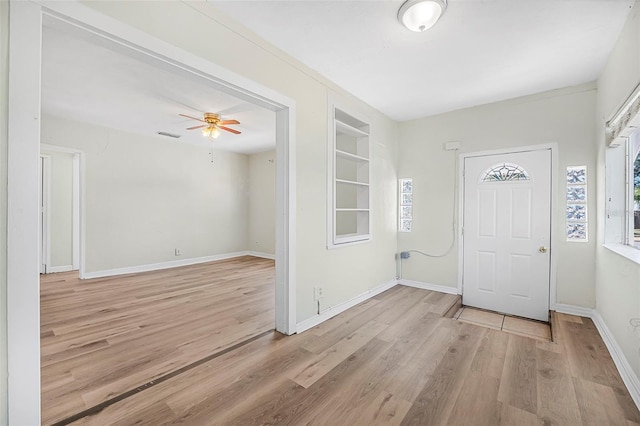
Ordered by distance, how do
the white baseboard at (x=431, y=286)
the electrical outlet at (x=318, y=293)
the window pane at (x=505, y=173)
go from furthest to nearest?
the white baseboard at (x=431, y=286), the window pane at (x=505, y=173), the electrical outlet at (x=318, y=293)

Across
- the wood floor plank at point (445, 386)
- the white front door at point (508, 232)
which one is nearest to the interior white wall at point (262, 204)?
the white front door at point (508, 232)

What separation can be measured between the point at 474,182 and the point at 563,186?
3.09 feet

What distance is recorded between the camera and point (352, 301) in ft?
11.5

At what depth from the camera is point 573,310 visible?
3.23 m

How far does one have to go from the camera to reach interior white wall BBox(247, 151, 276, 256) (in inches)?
274

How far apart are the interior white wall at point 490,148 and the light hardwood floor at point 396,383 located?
2.82ft

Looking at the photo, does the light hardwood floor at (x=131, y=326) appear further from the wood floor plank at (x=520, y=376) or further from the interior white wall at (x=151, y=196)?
the wood floor plank at (x=520, y=376)

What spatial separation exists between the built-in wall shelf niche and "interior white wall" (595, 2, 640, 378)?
7.77ft

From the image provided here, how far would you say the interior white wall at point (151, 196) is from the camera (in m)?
4.88

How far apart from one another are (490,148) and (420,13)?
8.01 feet

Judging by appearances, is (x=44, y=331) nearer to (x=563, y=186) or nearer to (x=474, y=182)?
(x=474, y=182)

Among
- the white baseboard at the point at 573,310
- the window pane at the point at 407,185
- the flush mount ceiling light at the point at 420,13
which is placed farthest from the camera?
the window pane at the point at 407,185

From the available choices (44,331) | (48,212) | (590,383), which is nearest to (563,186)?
(590,383)

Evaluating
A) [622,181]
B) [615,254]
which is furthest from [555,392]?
[622,181]
